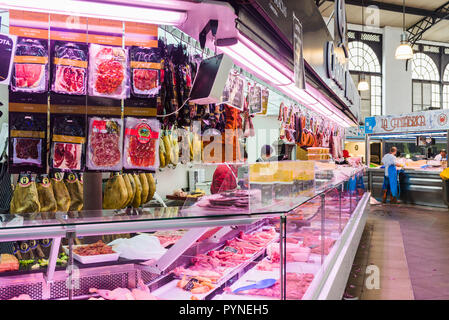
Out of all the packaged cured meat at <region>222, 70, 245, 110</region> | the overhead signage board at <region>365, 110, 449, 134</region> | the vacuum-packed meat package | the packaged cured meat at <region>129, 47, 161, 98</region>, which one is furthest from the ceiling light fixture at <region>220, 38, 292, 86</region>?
the overhead signage board at <region>365, 110, 449, 134</region>

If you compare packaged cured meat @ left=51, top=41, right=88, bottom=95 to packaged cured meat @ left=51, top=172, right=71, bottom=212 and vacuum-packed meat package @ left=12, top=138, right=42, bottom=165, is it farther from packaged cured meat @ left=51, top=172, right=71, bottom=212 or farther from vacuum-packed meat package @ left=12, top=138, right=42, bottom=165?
packaged cured meat @ left=51, top=172, right=71, bottom=212

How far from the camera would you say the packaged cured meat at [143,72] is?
2234 millimetres

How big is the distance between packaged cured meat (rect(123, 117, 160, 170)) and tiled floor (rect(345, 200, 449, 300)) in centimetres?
293

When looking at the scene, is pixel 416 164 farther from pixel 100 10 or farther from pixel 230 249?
pixel 100 10

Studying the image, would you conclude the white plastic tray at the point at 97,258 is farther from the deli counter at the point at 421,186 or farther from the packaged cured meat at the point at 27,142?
the deli counter at the point at 421,186

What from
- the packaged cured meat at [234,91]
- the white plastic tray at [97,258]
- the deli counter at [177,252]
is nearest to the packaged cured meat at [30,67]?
the deli counter at [177,252]

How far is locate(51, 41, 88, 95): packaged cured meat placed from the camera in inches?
81.9

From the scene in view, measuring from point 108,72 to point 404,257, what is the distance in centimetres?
531

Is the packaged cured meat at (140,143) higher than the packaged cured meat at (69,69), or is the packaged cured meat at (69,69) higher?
the packaged cured meat at (69,69)

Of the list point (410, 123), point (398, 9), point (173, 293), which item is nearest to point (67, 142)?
point (173, 293)

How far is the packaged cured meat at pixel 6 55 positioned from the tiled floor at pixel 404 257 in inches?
147

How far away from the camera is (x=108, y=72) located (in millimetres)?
2180

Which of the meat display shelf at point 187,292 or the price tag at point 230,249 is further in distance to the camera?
the price tag at point 230,249

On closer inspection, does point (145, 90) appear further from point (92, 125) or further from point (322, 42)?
point (322, 42)
